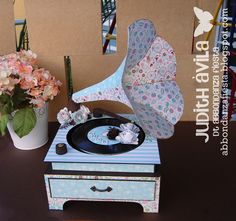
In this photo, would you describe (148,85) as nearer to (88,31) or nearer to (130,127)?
(130,127)

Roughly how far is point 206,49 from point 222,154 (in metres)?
0.42

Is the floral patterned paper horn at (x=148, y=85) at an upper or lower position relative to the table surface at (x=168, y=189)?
upper

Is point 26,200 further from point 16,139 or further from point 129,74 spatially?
point 129,74

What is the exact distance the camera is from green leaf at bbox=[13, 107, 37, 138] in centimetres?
105

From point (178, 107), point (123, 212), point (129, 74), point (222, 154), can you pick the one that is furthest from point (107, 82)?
point (222, 154)

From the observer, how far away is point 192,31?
122 cm

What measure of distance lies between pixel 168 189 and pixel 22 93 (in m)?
0.58

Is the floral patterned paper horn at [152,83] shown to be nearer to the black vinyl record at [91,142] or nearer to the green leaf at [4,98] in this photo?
the black vinyl record at [91,142]

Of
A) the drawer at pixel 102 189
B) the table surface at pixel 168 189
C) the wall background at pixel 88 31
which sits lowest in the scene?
the table surface at pixel 168 189

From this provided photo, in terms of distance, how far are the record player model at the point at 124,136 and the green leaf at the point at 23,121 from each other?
0.10 metres

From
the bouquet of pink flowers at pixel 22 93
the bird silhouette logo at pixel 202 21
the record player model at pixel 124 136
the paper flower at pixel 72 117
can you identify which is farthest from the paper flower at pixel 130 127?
the bird silhouette logo at pixel 202 21

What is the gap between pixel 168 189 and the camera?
986 mm

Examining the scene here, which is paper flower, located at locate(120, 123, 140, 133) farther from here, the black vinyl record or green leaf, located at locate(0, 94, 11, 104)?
green leaf, located at locate(0, 94, 11, 104)

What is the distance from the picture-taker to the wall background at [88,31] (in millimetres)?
1186
